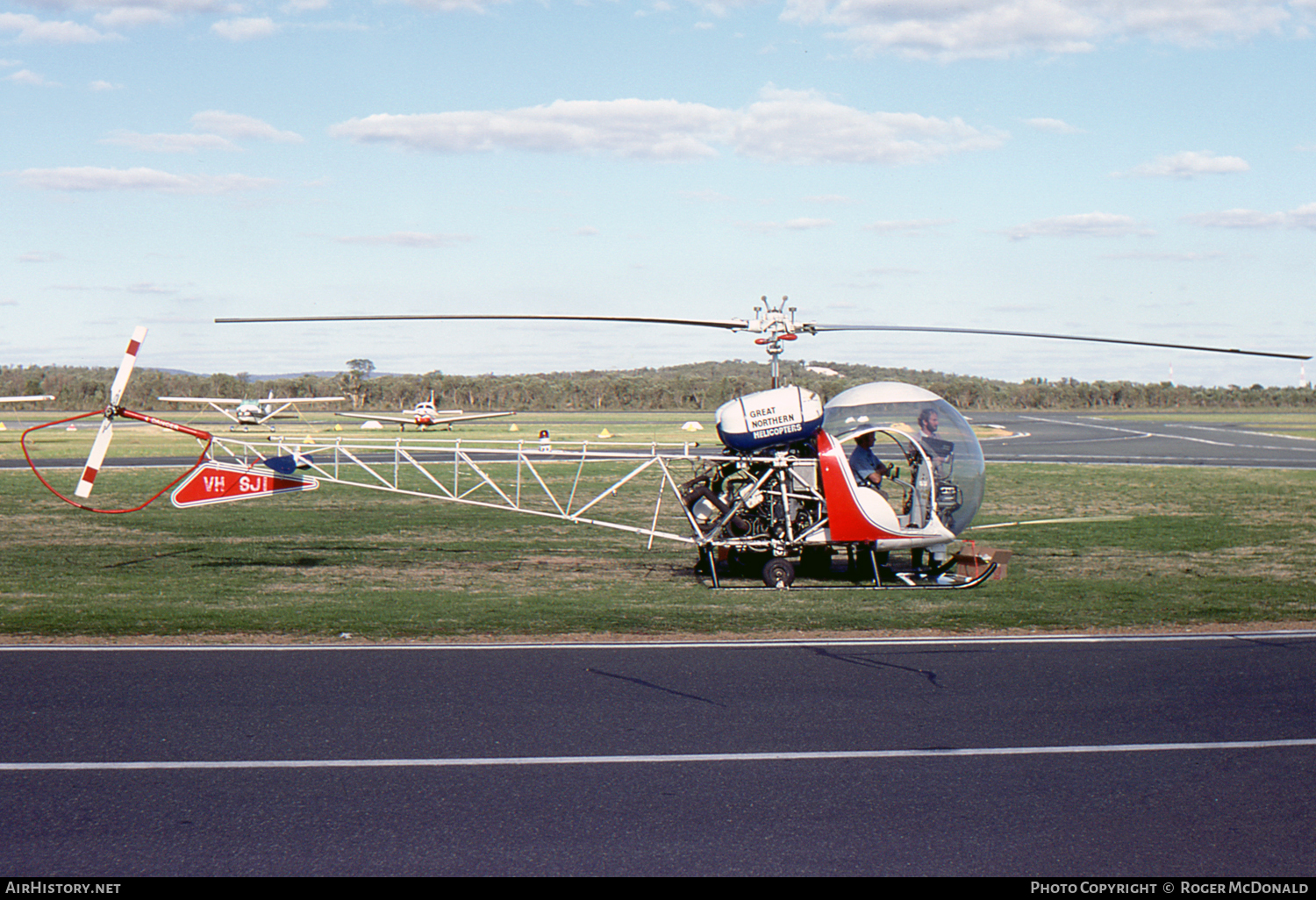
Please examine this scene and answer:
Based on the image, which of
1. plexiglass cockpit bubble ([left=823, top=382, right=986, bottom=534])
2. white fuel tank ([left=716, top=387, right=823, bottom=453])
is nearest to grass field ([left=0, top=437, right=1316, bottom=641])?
plexiglass cockpit bubble ([left=823, top=382, right=986, bottom=534])

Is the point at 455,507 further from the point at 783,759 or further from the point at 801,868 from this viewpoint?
the point at 801,868

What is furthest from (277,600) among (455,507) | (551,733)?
(455,507)

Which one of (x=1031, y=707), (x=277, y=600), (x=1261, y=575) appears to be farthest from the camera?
(x=1261, y=575)

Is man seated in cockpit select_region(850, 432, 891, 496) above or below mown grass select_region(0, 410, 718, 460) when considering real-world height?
above

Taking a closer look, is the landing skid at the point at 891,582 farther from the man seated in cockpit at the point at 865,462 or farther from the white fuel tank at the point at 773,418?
the white fuel tank at the point at 773,418

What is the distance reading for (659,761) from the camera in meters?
7.17

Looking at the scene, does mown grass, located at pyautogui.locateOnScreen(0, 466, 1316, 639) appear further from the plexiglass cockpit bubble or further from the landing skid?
the plexiglass cockpit bubble

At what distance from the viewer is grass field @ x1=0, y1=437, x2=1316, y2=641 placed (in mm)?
12219

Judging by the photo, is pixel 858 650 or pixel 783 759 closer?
pixel 783 759

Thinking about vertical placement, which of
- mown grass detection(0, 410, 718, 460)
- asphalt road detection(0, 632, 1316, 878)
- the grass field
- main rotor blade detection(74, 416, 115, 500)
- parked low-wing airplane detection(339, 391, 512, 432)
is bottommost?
the grass field

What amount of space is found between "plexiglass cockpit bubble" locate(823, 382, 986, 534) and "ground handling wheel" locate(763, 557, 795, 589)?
197 centimetres

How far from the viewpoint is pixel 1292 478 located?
112 ft
